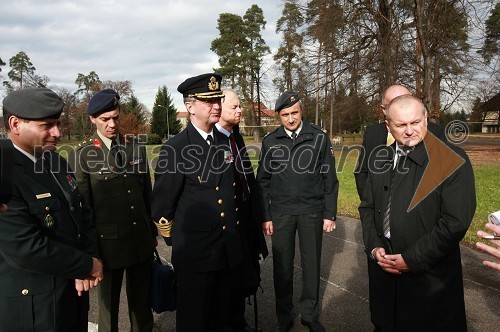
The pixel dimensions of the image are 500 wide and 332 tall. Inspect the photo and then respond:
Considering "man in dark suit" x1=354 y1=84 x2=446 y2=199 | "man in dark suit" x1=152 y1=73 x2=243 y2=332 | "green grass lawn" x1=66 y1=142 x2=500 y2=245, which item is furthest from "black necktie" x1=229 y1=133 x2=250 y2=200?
"green grass lawn" x1=66 y1=142 x2=500 y2=245

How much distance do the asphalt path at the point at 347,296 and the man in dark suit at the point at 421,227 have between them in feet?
3.81

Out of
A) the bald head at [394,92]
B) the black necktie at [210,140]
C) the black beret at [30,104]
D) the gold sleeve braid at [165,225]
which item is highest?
the bald head at [394,92]

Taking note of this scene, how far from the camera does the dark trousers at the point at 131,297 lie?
302 cm

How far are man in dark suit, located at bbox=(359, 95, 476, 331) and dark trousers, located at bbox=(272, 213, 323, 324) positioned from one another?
105 centimetres

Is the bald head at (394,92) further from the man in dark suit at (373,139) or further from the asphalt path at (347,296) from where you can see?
the asphalt path at (347,296)

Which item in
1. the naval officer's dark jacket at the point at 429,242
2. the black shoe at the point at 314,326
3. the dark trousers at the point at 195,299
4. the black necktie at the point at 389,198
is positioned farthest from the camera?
the black shoe at the point at 314,326

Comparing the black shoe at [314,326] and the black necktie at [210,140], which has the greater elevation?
the black necktie at [210,140]

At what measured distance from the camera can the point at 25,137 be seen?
6.57 feet

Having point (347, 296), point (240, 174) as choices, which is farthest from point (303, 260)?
point (240, 174)

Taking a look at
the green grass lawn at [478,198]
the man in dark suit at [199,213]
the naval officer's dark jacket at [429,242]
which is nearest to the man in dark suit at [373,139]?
the naval officer's dark jacket at [429,242]

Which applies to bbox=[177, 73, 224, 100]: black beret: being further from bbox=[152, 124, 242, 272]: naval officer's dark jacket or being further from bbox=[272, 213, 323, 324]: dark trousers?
bbox=[272, 213, 323, 324]: dark trousers

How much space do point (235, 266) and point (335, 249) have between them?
129 inches

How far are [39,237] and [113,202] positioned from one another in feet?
3.66
